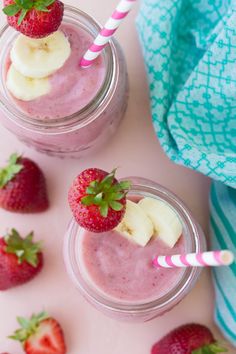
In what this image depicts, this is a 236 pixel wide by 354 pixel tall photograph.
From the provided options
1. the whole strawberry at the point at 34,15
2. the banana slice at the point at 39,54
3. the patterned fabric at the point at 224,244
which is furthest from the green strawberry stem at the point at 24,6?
the patterned fabric at the point at 224,244

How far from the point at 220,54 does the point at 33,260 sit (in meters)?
0.48

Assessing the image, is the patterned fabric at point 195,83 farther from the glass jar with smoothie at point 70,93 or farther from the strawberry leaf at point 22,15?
the strawberry leaf at point 22,15

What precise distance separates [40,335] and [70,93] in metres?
0.44

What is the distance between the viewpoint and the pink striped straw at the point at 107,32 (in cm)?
99

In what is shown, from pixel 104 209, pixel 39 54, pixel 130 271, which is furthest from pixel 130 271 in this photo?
pixel 39 54

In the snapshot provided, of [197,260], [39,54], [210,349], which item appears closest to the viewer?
[197,260]

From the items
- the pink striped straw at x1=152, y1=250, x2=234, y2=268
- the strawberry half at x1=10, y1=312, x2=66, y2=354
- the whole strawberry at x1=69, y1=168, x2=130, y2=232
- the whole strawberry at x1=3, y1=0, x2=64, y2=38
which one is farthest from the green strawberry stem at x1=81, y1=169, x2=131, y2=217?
the strawberry half at x1=10, y1=312, x2=66, y2=354

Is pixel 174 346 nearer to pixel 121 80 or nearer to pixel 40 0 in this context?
pixel 121 80

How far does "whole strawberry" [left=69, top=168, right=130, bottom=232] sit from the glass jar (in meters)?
0.13

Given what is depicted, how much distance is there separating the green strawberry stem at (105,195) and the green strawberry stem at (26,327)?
329 mm

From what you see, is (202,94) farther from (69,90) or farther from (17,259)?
(17,259)

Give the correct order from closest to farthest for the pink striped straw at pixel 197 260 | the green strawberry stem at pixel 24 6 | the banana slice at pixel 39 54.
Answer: the pink striped straw at pixel 197 260 → the green strawberry stem at pixel 24 6 → the banana slice at pixel 39 54

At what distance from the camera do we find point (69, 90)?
45.5 inches

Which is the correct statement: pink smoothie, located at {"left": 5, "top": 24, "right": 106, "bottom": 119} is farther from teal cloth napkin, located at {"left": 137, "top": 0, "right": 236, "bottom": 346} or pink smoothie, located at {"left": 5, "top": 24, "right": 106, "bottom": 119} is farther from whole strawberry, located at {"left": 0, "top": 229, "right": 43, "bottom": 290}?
whole strawberry, located at {"left": 0, "top": 229, "right": 43, "bottom": 290}
